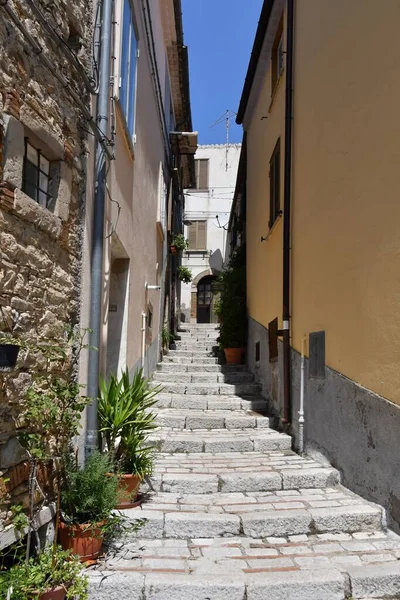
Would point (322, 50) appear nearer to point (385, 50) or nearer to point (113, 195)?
point (385, 50)

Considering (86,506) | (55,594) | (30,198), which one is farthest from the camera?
(86,506)

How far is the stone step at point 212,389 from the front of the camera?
8.08 metres

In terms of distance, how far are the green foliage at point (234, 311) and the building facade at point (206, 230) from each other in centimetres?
1044

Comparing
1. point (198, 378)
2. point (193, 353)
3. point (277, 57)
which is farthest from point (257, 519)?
point (193, 353)

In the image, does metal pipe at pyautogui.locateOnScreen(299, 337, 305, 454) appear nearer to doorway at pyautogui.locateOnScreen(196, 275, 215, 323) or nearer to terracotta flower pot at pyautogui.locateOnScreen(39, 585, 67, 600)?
terracotta flower pot at pyautogui.locateOnScreen(39, 585, 67, 600)

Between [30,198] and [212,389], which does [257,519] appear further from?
[212,389]

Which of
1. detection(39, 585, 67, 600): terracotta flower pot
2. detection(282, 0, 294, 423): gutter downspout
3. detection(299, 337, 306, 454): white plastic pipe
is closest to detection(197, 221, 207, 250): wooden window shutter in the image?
detection(282, 0, 294, 423): gutter downspout

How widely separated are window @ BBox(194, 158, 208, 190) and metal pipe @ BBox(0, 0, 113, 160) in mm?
18108

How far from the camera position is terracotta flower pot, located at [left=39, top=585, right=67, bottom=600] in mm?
2834

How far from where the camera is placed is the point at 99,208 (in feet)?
15.2

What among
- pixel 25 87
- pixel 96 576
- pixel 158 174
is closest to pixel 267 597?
pixel 96 576

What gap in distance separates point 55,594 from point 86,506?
2.43 ft

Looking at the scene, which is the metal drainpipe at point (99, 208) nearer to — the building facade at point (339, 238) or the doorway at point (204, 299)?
the building facade at point (339, 238)

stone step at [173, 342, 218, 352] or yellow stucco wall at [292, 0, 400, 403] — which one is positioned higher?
yellow stucco wall at [292, 0, 400, 403]
